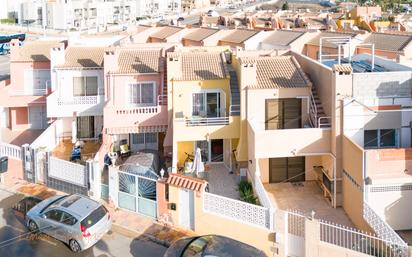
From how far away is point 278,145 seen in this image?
2450 cm

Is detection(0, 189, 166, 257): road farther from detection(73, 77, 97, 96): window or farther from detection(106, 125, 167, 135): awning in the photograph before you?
detection(73, 77, 97, 96): window

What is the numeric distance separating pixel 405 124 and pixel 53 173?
18061 millimetres

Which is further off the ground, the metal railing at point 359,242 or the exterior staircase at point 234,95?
the exterior staircase at point 234,95

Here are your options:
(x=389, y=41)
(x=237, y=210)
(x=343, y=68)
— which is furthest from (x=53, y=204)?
(x=389, y=41)

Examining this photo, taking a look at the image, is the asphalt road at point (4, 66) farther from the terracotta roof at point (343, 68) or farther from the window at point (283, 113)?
the terracotta roof at point (343, 68)

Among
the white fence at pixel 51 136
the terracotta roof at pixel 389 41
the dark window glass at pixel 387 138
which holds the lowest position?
the white fence at pixel 51 136

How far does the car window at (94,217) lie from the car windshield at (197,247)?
Answer: 169 inches

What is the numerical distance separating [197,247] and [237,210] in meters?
3.13

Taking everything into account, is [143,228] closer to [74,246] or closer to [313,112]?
[74,246]

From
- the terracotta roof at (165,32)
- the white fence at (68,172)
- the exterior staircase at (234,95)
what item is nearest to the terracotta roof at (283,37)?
the terracotta roof at (165,32)

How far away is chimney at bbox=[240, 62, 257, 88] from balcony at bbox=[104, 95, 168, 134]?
18.6 ft

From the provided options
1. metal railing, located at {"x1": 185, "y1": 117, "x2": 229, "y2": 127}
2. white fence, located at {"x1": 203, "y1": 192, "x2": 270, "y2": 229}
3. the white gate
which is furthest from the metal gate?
the white gate

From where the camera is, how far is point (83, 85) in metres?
33.7

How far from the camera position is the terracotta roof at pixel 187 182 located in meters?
19.9
